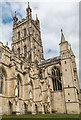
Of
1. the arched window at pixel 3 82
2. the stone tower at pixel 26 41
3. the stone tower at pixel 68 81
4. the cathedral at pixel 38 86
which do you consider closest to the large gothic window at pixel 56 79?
the cathedral at pixel 38 86

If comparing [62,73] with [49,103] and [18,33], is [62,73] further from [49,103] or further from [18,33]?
[18,33]

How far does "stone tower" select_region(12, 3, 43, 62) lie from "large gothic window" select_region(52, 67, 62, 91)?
855 centimetres

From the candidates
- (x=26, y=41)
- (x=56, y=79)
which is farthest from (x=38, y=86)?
(x=26, y=41)

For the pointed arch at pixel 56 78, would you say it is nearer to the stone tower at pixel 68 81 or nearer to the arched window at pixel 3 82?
the stone tower at pixel 68 81

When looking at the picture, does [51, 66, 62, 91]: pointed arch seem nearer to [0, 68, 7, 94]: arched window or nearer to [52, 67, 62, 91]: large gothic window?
[52, 67, 62, 91]: large gothic window

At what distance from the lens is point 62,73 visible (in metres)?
24.9

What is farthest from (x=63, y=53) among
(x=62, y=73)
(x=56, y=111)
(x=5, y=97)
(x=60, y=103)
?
(x=5, y=97)

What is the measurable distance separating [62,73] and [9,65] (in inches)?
475

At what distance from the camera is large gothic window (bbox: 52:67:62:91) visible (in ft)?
82.9

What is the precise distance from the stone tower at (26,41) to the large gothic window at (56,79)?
8554mm

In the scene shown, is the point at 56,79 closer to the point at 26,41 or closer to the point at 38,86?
the point at 38,86

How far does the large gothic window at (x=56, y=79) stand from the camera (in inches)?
995

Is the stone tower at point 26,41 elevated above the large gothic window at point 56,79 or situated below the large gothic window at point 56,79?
above

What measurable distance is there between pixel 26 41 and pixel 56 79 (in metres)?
18.4
